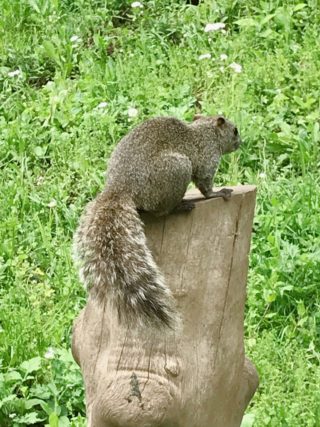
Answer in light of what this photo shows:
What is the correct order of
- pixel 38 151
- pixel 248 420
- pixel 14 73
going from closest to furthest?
pixel 248 420, pixel 38 151, pixel 14 73

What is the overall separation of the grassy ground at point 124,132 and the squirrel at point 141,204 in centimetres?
86

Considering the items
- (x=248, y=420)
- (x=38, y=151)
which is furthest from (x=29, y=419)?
(x=38, y=151)

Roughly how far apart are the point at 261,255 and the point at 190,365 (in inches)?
69.0

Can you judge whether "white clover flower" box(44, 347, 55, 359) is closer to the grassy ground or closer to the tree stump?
the grassy ground

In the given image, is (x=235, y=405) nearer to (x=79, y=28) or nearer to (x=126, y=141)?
(x=126, y=141)

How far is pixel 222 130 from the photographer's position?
344 centimetres

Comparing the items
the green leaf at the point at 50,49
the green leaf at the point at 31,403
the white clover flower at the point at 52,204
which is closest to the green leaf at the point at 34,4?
the green leaf at the point at 50,49

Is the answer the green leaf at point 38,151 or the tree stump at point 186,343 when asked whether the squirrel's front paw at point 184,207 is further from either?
the green leaf at point 38,151

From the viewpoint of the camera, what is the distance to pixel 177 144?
3.10 metres

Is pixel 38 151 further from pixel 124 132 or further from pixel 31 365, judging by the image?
pixel 31 365

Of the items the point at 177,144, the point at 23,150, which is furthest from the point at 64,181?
the point at 177,144

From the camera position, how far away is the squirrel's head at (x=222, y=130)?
3404 millimetres

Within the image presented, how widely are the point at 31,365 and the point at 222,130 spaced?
1118 millimetres

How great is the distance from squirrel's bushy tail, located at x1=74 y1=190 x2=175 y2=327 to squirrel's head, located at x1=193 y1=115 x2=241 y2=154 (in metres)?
0.74
